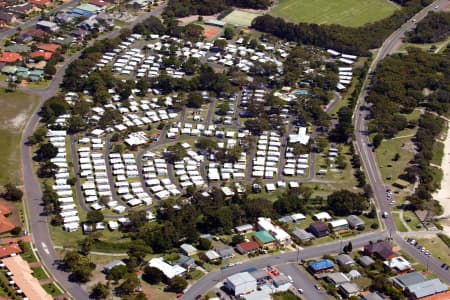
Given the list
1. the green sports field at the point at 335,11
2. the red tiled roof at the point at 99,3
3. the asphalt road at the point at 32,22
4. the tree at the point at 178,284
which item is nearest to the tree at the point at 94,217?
the tree at the point at 178,284

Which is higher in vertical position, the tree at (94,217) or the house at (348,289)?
the house at (348,289)

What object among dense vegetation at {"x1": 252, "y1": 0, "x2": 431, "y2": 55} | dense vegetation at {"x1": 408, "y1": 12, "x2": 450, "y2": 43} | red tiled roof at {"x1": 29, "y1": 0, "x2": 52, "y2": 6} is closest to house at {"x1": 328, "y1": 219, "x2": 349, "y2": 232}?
dense vegetation at {"x1": 252, "y1": 0, "x2": 431, "y2": 55}

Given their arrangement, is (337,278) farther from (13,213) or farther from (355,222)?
(13,213)

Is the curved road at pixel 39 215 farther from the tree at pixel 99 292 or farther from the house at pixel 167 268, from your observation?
the house at pixel 167 268

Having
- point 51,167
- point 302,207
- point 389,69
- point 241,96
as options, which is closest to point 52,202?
point 51,167

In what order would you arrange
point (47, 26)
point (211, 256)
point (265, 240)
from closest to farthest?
1. point (211, 256)
2. point (265, 240)
3. point (47, 26)

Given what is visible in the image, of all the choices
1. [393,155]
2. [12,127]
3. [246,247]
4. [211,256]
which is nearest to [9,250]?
[211,256]

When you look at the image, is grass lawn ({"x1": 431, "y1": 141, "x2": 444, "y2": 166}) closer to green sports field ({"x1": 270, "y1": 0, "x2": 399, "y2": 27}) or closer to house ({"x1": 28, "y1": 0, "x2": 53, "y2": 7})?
green sports field ({"x1": 270, "y1": 0, "x2": 399, "y2": 27})

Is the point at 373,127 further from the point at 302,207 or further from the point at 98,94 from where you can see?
the point at 98,94
